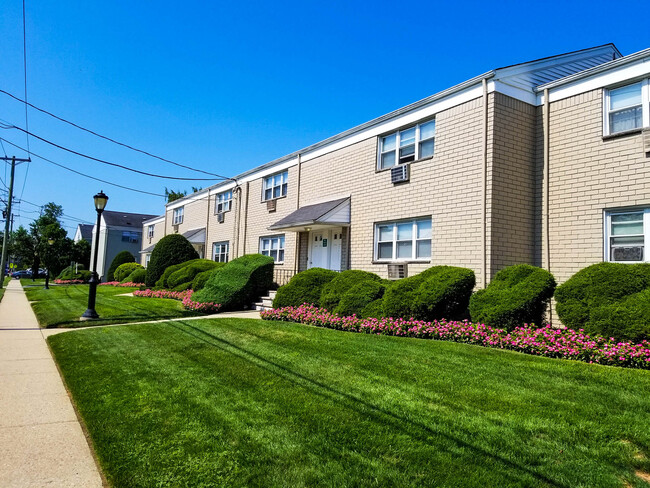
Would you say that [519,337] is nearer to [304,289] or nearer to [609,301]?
[609,301]

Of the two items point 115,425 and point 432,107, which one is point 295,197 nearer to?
point 432,107

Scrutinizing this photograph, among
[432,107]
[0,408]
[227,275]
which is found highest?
[432,107]

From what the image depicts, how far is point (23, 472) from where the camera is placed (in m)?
3.41

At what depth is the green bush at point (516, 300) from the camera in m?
8.53

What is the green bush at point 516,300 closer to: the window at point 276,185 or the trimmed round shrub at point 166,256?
the window at point 276,185

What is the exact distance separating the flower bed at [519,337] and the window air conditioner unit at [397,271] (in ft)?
8.29

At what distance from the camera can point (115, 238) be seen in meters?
49.2

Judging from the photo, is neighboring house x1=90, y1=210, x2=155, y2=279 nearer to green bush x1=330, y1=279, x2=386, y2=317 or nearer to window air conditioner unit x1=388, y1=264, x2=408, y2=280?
window air conditioner unit x1=388, y1=264, x2=408, y2=280

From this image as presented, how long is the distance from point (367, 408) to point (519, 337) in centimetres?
450

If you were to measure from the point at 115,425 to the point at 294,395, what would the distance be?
5.94 feet

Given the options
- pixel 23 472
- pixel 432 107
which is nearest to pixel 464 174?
pixel 432 107

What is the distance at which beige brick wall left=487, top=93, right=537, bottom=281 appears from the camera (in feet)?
35.2

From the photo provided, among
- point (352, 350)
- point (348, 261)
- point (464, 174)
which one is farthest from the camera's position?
point (348, 261)

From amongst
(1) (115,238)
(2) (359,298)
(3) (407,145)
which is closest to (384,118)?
(3) (407,145)
